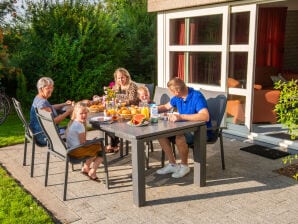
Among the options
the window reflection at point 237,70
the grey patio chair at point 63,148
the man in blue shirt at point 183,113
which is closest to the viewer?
the grey patio chair at point 63,148

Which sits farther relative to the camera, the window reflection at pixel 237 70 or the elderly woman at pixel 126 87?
the window reflection at pixel 237 70

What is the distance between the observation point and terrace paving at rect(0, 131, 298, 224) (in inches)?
131

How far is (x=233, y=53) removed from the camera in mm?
6160

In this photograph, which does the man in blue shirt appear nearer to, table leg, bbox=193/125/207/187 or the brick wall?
table leg, bbox=193/125/207/187

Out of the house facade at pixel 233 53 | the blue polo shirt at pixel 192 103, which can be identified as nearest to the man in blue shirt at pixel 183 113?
the blue polo shirt at pixel 192 103

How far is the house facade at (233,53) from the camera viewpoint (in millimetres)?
5902

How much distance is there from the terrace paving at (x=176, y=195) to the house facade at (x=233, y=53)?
1.39 meters

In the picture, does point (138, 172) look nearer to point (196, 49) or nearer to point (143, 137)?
point (143, 137)

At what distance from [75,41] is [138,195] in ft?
20.0

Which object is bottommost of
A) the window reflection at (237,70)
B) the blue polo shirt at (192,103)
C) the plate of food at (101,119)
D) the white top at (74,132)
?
the white top at (74,132)

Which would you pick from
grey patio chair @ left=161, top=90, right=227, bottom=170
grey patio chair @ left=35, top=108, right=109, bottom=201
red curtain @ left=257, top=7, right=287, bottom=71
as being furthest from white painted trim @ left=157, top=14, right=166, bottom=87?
grey patio chair @ left=35, top=108, right=109, bottom=201

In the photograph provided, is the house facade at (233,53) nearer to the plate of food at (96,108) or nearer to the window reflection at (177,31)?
the window reflection at (177,31)

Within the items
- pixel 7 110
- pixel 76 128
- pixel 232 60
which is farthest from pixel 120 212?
pixel 7 110

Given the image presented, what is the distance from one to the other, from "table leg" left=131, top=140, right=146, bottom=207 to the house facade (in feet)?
9.71
